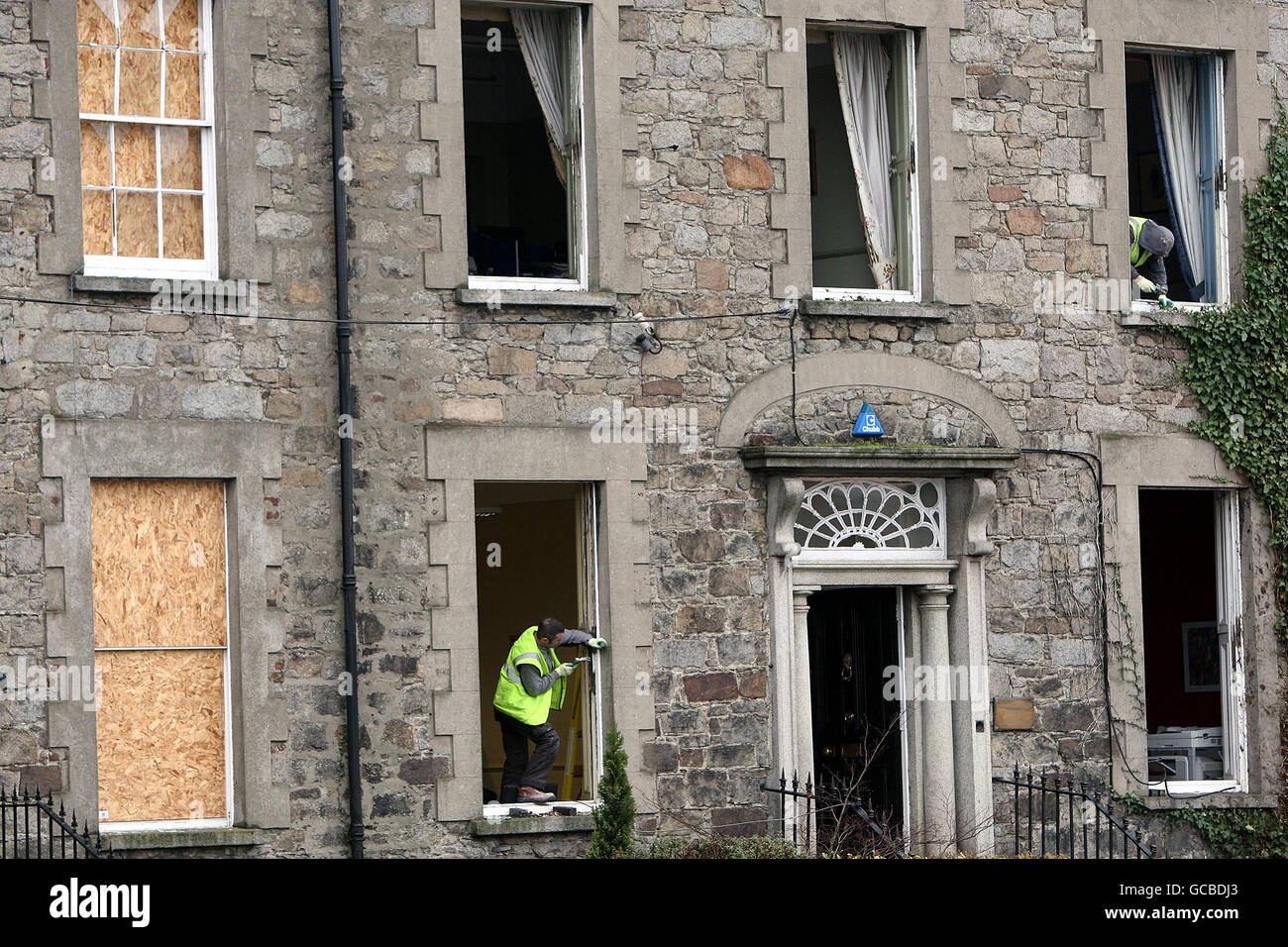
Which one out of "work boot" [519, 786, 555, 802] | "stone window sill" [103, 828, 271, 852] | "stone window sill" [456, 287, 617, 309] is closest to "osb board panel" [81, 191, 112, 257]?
"stone window sill" [456, 287, 617, 309]

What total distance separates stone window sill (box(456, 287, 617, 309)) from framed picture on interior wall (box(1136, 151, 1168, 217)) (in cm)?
506

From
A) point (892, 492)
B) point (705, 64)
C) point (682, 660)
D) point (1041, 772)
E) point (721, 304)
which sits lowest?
point (1041, 772)

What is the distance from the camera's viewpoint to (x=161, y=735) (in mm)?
12594

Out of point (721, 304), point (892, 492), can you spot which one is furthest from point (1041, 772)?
point (721, 304)

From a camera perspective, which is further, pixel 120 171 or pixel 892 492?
pixel 892 492

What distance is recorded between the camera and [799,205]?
47.1ft

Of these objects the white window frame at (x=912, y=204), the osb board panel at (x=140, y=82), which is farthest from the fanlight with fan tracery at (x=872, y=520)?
the osb board panel at (x=140, y=82)

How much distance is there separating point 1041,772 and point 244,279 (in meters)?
6.70

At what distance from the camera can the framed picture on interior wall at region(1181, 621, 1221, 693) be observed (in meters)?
16.1

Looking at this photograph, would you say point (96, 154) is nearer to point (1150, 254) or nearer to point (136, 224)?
point (136, 224)

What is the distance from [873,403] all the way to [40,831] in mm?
6473

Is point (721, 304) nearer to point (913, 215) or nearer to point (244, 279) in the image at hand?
point (913, 215)

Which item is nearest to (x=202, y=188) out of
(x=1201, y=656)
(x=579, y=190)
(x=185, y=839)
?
(x=579, y=190)

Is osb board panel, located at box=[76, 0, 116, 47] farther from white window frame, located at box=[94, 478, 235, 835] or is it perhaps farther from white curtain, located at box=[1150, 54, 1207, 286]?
white curtain, located at box=[1150, 54, 1207, 286]
